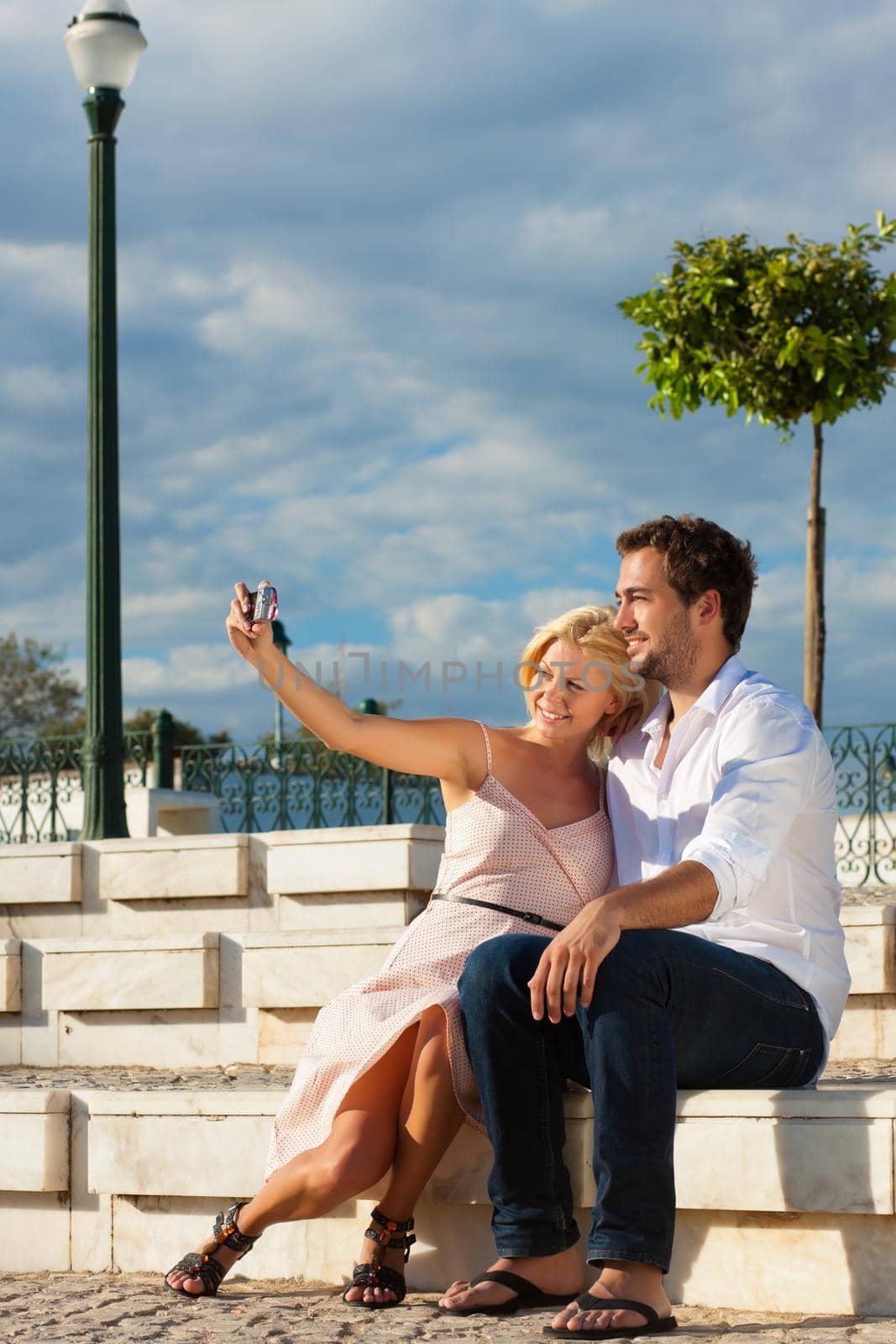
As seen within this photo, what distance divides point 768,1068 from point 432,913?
947 millimetres

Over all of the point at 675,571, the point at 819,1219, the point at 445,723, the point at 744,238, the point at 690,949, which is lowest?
the point at 819,1219

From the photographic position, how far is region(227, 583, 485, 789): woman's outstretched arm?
394cm

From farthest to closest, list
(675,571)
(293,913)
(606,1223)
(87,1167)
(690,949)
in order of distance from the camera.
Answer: (293,913) → (87,1167) → (675,571) → (690,949) → (606,1223)

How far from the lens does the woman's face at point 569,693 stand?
4.12 metres

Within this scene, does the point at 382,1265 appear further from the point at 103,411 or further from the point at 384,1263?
the point at 103,411

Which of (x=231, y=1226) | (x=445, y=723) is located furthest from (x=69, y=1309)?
(x=445, y=723)

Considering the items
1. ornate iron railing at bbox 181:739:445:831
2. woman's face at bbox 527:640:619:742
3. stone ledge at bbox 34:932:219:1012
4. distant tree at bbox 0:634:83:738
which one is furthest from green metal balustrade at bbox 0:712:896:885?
distant tree at bbox 0:634:83:738

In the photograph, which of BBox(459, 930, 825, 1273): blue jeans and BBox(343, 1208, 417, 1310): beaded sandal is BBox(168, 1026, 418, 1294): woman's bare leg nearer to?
BBox(343, 1208, 417, 1310): beaded sandal

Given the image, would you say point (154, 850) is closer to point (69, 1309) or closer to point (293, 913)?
point (293, 913)

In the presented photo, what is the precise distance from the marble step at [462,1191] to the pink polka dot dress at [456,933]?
0.94ft

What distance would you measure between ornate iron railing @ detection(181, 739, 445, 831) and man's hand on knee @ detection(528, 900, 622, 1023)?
22.0 ft

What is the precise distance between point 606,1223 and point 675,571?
165 centimetres

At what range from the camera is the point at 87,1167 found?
4441 millimetres

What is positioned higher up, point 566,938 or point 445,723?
point 445,723
